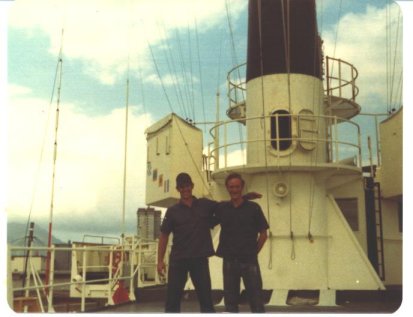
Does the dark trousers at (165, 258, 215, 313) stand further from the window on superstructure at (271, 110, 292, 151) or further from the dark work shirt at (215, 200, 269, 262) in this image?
the window on superstructure at (271, 110, 292, 151)

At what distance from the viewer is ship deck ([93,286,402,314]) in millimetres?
9070

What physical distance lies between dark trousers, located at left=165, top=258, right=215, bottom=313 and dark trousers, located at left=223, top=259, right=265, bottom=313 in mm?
227

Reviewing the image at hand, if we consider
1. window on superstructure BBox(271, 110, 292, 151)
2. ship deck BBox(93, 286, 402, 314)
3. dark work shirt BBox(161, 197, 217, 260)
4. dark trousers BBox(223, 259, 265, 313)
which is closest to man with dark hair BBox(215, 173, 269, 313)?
dark trousers BBox(223, 259, 265, 313)

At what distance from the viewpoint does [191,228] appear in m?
6.03

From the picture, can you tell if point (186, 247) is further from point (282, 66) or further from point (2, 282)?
point (282, 66)

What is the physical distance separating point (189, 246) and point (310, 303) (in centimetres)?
459

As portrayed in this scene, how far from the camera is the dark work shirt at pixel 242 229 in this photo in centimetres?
600

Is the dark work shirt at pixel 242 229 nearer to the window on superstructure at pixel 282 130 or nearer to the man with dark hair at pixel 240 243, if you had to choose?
the man with dark hair at pixel 240 243

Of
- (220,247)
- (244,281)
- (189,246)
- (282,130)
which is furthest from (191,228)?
(282,130)

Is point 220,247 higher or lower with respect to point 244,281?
higher

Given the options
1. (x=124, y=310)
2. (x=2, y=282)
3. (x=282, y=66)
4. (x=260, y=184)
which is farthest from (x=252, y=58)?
(x=2, y=282)

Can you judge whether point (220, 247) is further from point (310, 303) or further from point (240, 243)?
point (310, 303)

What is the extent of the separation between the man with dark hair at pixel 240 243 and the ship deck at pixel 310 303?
290cm

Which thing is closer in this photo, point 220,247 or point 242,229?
point 242,229
